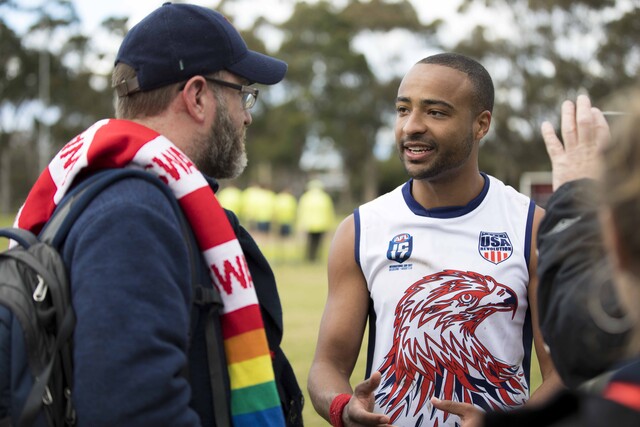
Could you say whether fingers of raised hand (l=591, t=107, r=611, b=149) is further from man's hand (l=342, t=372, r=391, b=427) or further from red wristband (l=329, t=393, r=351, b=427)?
red wristband (l=329, t=393, r=351, b=427)

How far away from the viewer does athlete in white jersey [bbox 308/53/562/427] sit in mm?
2910

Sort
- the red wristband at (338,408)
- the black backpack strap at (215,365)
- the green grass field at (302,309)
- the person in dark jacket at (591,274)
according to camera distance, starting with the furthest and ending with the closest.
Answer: the green grass field at (302,309) → the red wristband at (338,408) → the black backpack strap at (215,365) → the person in dark jacket at (591,274)

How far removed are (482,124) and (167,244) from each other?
170 cm

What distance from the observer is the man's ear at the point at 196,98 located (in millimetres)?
2385

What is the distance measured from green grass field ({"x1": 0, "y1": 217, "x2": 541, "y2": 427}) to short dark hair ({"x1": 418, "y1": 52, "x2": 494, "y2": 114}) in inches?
141

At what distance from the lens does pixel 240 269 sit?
2.27 meters

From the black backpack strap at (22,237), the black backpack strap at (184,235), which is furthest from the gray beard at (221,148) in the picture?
the black backpack strap at (22,237)

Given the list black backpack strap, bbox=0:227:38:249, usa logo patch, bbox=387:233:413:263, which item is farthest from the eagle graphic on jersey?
black backpack strap, bbox=0:227:38:249

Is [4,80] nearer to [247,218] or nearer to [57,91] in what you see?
[57,91]

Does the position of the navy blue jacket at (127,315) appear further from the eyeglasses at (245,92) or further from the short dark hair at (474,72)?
the short dark hair at (474,72)

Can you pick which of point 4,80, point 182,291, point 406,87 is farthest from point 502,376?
point 4,80

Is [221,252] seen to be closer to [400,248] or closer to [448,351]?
[400,248]

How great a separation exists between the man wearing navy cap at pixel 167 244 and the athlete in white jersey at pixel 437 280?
578 mm

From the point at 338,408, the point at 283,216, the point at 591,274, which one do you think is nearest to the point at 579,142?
the point at 591,274
